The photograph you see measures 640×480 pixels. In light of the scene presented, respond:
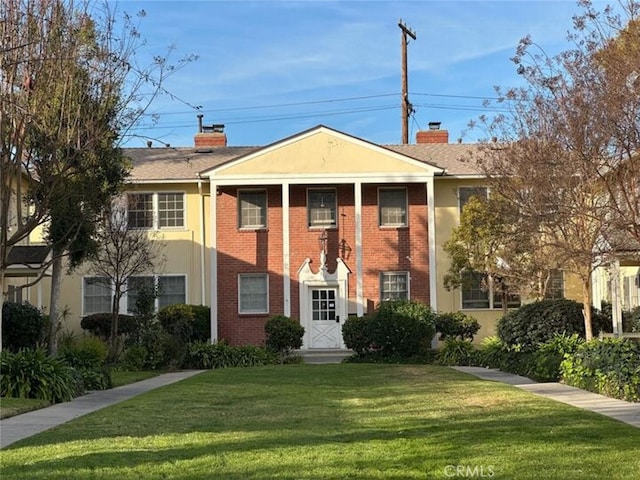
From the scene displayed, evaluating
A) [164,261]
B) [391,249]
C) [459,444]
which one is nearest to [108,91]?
[459,444]

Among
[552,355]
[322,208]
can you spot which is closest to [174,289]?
[322,208]

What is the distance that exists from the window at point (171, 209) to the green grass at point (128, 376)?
758cm

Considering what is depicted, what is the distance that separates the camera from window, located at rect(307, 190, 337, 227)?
83.6 ft

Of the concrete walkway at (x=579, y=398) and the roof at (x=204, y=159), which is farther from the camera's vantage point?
the roof at (x=204, y=159)

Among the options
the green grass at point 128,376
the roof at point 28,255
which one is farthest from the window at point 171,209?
the green grass at point 128,376

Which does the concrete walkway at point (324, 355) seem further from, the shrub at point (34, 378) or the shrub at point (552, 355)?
the shrub at point (34, 378)

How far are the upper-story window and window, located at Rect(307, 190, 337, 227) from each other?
425 cm

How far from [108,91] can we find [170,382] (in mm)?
5922

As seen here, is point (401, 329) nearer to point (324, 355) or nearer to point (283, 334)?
point (283, 334)

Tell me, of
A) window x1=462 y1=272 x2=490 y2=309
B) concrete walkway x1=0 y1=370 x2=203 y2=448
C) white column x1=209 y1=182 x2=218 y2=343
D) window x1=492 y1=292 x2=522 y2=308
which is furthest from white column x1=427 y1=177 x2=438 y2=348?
concrete walkway x1=0 y1=370 x2=203 y2=448

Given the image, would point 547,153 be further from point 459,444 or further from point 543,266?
point 459,444

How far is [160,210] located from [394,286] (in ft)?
26.5

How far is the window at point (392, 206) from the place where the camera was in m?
25.5

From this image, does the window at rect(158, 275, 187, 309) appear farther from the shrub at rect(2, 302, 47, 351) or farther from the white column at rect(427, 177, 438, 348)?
the white column at rect(427, 177, 438, 348)
